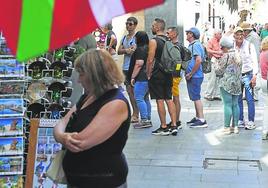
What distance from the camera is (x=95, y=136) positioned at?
313 centimetres

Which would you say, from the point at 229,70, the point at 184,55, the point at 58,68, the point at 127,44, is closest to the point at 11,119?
the point at 58,68

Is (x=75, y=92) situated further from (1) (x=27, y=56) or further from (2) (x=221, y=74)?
(1) (x=27, y=56)

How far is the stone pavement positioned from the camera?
5980 millimetres

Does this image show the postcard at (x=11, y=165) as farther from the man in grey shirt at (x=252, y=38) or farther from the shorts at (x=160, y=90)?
the man in grey shirt at (x=252, y=38)

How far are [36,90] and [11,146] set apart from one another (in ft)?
1.88

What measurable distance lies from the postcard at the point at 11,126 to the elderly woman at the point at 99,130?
128cm

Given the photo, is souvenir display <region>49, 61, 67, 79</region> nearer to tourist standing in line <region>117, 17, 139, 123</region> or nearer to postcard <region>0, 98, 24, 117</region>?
postcard <region>0, 98, 24, 117</region>

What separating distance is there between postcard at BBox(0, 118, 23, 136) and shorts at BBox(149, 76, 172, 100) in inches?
154

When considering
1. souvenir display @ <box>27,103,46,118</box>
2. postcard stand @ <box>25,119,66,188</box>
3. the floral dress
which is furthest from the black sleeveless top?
the floral dress

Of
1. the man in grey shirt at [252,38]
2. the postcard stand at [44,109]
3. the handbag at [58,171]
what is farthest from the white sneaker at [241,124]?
the handbag at [58,171]

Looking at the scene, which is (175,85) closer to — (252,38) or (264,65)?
(264,65)

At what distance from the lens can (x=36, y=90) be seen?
4789mm

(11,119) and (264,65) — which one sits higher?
(264,65)

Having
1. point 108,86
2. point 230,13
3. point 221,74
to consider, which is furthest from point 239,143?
point 230,13
